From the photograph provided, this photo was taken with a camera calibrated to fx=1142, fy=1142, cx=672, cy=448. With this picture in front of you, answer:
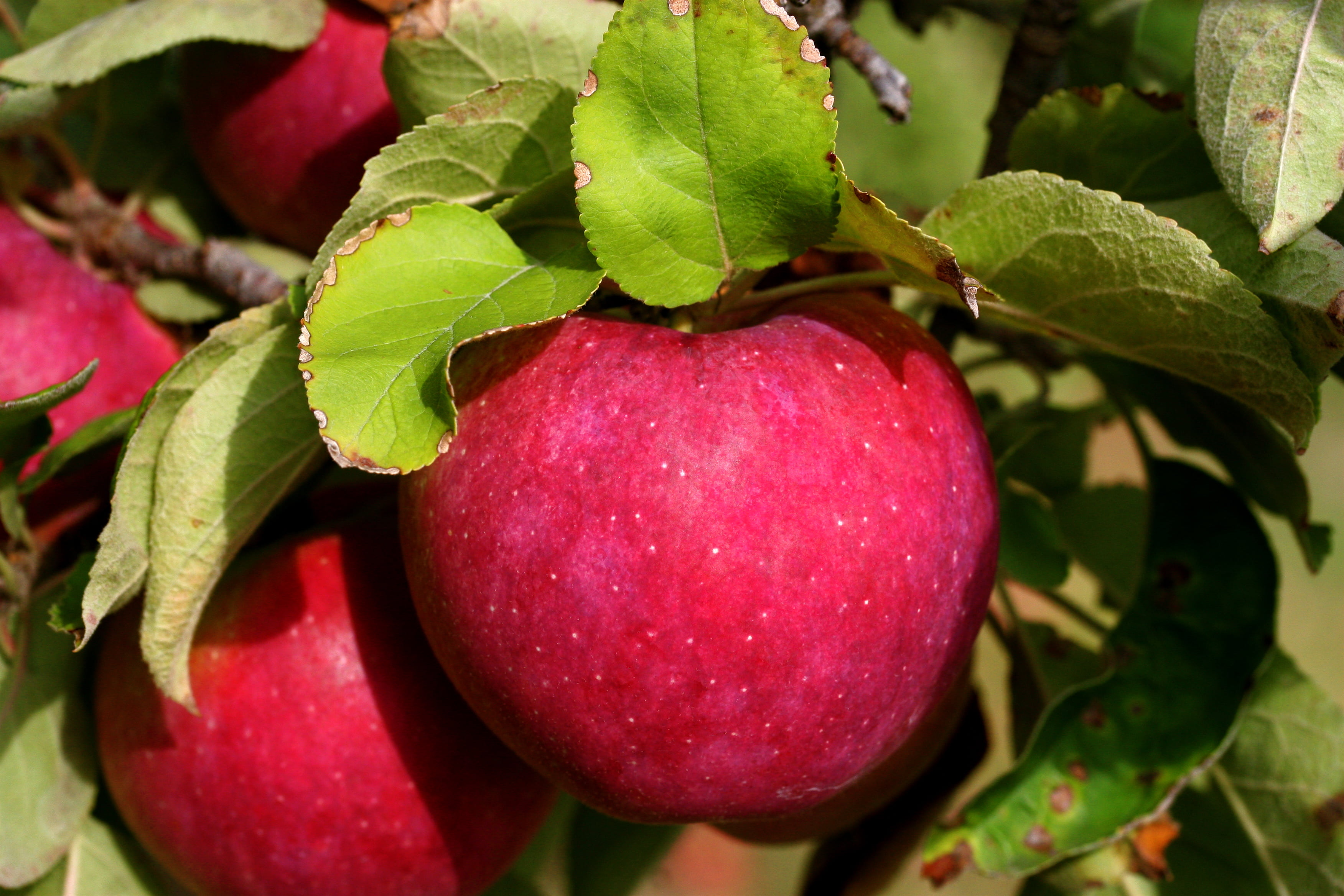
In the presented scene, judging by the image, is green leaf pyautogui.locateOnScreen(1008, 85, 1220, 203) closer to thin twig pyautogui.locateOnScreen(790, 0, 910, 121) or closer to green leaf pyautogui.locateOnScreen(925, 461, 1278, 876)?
thin twig pyautogui.locateOnScreen(790, 0, 910, 121)

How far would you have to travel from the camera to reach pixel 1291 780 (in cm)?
77

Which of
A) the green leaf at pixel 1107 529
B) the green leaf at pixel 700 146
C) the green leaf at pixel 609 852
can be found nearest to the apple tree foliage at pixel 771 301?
the green leaf at pixel 700 146

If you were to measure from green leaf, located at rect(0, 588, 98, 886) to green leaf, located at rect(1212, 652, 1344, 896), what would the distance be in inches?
30.2

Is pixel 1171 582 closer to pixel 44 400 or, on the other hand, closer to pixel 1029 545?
pixel 1029 545

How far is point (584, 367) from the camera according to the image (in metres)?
0.49

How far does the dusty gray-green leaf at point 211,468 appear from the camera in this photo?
0.55m

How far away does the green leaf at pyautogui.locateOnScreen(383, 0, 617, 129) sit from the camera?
571 mm

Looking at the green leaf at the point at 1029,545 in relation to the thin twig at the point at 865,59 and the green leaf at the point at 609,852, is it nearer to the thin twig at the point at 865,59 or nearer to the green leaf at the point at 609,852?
the thin twig at the point at 865,59

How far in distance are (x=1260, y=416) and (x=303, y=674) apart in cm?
54

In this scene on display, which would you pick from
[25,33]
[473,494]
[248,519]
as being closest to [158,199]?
[25,33]

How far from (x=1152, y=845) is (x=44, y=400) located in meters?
0.68

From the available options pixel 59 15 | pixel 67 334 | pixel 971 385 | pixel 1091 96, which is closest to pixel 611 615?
pixel 1091 96

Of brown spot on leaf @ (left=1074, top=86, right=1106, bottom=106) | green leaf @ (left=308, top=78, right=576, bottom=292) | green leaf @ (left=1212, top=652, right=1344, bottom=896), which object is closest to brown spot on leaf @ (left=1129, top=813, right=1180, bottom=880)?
green leaf @ (left=1212, top=652, right=1344, bottom=896)

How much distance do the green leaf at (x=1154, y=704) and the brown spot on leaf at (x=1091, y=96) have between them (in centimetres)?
30
